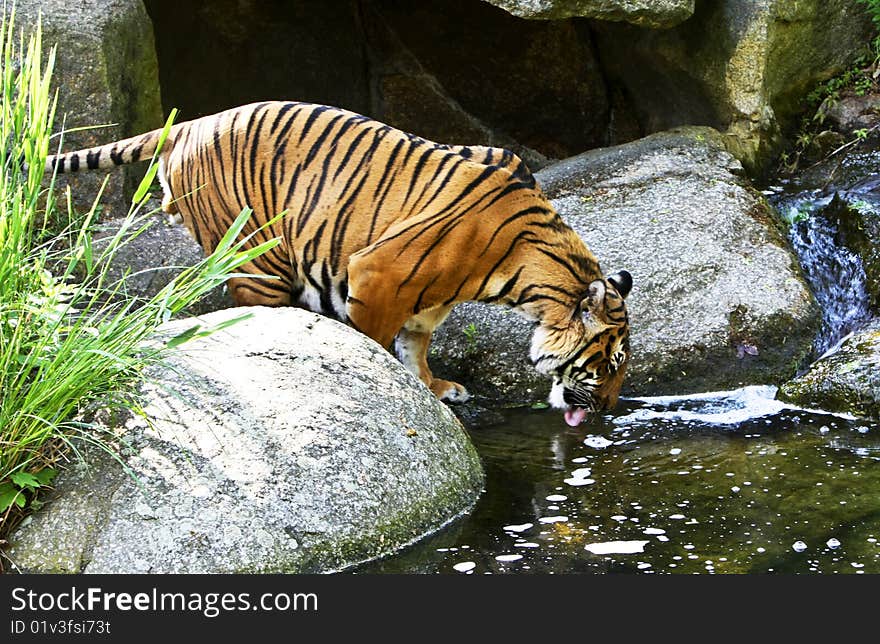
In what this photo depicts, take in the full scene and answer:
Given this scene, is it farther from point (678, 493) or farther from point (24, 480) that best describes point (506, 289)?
point (24, 480)

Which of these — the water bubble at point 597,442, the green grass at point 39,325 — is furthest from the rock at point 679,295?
the green grass at point 39,325

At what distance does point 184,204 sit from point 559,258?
1920 mm

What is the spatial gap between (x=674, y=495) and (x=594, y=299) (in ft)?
3.62

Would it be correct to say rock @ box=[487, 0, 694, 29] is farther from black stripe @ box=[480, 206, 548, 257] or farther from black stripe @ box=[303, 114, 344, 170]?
black stripe @ box=[480, 206, 548, 257]

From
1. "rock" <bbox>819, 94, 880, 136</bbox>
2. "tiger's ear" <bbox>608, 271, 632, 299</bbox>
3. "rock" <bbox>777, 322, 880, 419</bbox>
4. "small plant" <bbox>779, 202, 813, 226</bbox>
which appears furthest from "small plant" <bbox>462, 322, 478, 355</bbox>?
"rock" <bbox>819, 94, 880, 136</bbox>

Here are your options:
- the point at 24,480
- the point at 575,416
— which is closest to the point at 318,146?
the point at 575,416

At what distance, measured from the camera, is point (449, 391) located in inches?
241

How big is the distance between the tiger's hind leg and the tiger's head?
516 mm

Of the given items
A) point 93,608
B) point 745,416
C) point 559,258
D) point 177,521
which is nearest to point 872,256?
point 745,416

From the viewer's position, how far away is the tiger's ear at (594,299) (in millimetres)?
5477

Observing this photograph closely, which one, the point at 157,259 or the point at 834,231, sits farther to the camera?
the point at 834,231

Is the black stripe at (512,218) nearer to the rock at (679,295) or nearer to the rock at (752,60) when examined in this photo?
the rock at (679,295)

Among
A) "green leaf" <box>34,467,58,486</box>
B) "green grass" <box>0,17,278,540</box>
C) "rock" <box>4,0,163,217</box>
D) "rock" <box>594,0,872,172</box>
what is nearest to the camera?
"green grass" <box>0,17,278,540</box>

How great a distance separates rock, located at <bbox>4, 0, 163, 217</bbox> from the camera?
7.04 m
